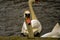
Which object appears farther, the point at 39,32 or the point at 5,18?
the point at 5,18

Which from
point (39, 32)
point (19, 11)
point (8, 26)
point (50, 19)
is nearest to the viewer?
point (39, 32)

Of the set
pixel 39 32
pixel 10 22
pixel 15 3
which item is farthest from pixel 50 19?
pixel 15 3

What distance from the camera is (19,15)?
91.3 inches

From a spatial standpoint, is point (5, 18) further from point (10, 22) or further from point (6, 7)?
point (6, 7)

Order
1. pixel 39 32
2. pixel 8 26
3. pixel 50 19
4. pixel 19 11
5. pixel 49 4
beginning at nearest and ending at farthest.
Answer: pixel 39 32
pixel 8 26
pixel 50 19
pixel 19 11
pixel 49 4

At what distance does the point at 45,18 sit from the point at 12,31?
0.52m

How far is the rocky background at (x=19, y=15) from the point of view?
1.99 meters

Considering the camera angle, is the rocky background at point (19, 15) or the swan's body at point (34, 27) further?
Answer: the rocky background at point (19, 15)

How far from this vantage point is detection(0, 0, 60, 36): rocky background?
6.54 ft

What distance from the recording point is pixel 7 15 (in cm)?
233

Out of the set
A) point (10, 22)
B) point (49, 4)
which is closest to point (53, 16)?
point (49, 4)

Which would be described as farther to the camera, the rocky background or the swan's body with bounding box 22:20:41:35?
the rocky background

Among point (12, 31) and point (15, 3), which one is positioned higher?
point (15, 3)

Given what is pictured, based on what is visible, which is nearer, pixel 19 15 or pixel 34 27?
pixel 34 27
